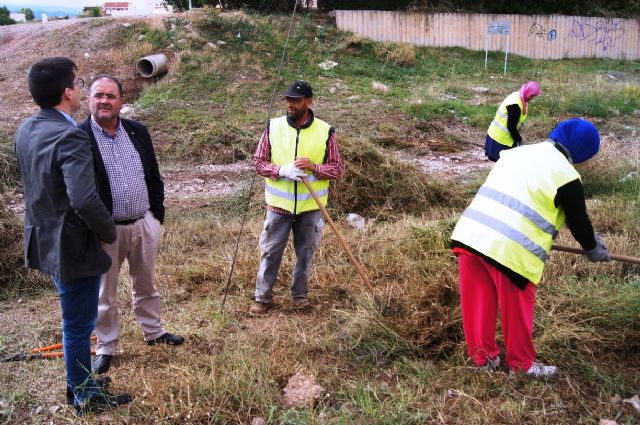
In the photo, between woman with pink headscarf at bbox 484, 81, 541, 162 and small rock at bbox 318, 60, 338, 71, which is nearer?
woman with pink headscarf at bbox 484, 81, 541, 162

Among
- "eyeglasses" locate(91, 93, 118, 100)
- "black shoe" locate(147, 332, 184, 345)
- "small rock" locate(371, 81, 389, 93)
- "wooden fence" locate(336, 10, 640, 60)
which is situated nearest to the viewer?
"eyeglasses" locate(91, 93, 118, 100)

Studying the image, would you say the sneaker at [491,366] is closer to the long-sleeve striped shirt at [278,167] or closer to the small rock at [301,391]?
the small rock at [301,391]

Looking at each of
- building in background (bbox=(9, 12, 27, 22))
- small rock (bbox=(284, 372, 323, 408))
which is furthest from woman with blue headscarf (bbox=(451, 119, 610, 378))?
building in background (bbox=(9, 12, 27, 22))

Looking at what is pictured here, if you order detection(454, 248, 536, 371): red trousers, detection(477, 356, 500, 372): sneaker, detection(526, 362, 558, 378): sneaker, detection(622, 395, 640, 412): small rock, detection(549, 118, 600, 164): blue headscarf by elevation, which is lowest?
detection(622, 395, 640, 412): small rock

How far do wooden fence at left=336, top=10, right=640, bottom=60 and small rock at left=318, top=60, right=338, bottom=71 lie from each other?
3.16m

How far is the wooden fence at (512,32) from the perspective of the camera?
1850 centimetres

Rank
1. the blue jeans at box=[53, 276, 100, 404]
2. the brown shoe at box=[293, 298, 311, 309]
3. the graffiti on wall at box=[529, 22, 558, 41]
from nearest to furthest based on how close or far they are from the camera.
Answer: the blue jeans at box=[53, 276, 100, 404] < the brown shoe at box=[293, 298, 311, 309] < the graffiti on wall at box=[529, 22, 558, 41]

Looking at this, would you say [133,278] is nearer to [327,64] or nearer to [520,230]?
[520,230]

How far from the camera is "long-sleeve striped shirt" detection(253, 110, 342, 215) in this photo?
3862 millimetres

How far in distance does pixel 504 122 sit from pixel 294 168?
3353 millimetres

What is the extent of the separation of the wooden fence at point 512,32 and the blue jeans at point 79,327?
16.1m

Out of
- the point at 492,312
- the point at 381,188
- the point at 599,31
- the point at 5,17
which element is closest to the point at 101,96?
the point at 492,312

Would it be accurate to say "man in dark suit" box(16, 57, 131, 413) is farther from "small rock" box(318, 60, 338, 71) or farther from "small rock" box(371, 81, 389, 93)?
"small rock" box(318, 60, 338, 71)

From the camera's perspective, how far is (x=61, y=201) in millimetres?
2664
